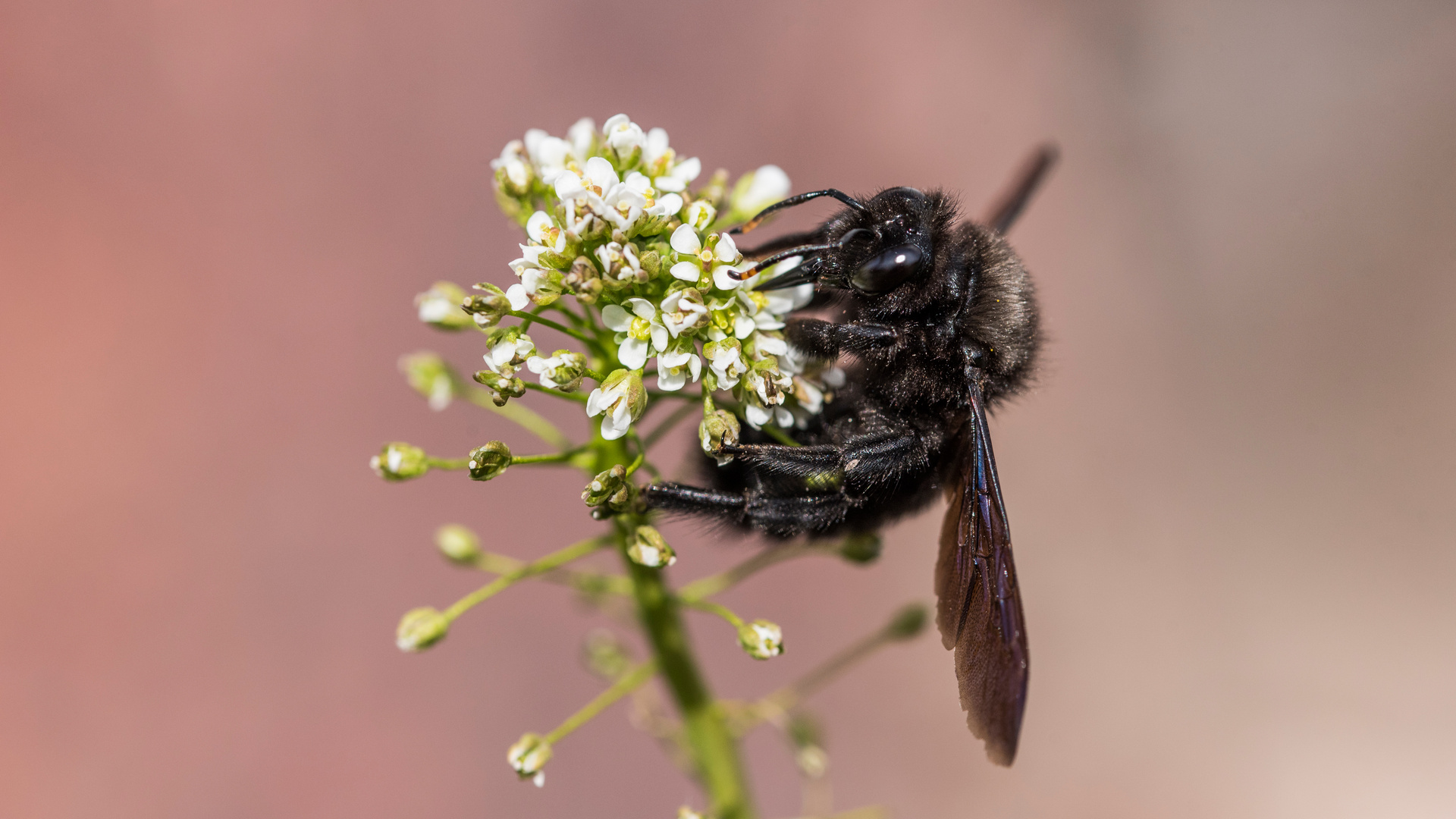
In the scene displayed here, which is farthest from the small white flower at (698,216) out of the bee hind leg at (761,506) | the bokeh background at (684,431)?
the bokeh background at (684,431)

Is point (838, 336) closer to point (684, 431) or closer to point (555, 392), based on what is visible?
point (555, 392)

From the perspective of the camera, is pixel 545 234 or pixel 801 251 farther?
pixel 801 251

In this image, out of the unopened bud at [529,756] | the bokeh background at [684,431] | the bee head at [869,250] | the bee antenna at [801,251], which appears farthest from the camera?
the bokeh background at [684,431]

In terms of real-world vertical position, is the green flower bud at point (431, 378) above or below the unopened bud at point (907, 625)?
above

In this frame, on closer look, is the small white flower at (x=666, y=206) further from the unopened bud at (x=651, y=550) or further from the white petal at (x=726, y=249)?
the unopened bud at (x=651, y=550)

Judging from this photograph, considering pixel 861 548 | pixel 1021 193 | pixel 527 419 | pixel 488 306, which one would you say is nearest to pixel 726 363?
pixel 488 306

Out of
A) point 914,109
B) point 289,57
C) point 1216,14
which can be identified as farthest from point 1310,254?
point 289,57
